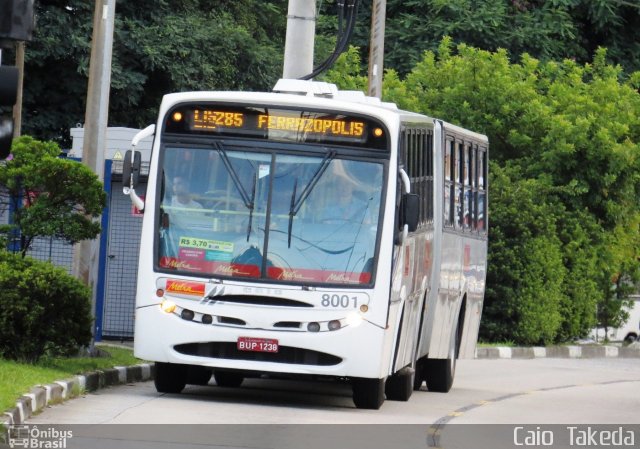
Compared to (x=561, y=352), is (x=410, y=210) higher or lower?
higher

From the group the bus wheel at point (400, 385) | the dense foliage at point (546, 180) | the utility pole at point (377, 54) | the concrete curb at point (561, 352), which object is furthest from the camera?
the dense foliage at point (546, 180)

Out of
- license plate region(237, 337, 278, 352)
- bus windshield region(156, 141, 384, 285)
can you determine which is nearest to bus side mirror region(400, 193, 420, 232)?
bus windshield region(156, 141, 384, 285)

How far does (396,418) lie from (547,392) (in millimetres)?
6032

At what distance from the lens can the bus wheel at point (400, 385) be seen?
18219mm

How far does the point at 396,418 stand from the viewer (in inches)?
614

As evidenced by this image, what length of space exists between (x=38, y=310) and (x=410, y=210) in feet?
12.1

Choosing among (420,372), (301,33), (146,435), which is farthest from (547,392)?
(146,435)

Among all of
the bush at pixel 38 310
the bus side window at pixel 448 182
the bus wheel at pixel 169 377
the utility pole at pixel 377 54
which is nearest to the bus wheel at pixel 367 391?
the bus wheel at pixel 169 377

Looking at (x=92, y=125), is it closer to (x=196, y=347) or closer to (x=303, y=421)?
(x=196, y=347)

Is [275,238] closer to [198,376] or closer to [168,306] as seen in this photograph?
[168,306]

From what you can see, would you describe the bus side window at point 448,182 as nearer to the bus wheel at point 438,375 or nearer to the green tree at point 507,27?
the bus wheel at point 438,375

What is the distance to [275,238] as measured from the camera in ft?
52.0

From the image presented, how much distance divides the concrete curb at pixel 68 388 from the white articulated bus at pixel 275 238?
2.11 ft

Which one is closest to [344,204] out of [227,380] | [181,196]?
[181,196]
